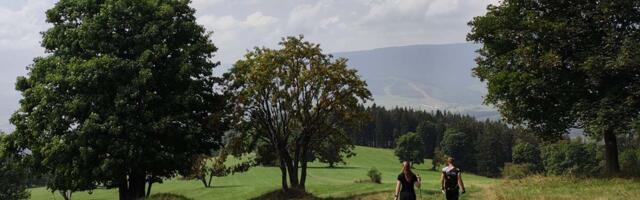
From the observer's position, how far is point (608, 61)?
79.9 ft

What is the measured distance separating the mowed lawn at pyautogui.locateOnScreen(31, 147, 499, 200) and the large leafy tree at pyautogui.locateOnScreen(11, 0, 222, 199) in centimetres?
1107

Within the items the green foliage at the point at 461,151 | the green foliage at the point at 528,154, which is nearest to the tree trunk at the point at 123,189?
the green foliage at the point at 528,154

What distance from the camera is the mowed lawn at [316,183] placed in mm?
48819

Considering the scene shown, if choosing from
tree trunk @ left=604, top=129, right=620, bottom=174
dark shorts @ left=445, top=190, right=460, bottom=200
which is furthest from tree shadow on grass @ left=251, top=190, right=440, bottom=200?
dark shorts @ left=445, top=190, right=460, bottom=200

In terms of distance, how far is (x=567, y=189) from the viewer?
79.2ft

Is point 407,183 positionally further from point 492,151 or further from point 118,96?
point 492,151

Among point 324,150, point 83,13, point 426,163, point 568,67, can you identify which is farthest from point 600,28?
point 426,163

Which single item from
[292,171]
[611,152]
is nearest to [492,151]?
[611,152]

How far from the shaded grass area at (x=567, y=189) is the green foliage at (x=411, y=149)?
97.5 meters

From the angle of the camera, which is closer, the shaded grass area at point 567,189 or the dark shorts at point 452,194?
the dark shorts at point 452,194

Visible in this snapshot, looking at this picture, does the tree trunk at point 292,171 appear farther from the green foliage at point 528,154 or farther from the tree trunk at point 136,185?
the green foliage at point 528,154

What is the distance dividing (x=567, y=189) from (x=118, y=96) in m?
22.1

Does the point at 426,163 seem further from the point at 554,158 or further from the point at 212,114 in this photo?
the point at 212,114

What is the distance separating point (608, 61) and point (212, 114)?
20.3 meters
